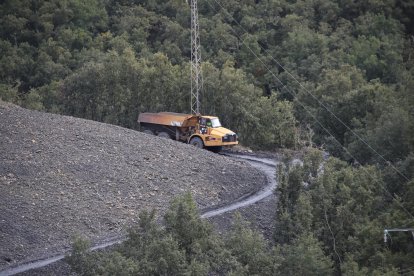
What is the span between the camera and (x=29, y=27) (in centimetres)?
7600

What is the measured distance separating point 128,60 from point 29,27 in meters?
23.8

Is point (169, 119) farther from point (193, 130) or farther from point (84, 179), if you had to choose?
point (84, 179)

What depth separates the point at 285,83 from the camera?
7144cm

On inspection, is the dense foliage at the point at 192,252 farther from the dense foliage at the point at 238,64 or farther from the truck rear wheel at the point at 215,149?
the truck rear wheel at the point at 215,149

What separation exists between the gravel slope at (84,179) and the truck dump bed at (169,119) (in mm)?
4394

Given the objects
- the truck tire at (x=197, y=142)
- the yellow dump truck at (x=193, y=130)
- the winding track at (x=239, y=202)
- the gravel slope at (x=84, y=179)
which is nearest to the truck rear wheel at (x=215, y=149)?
the yellow dump truck at (x=193, y=130)

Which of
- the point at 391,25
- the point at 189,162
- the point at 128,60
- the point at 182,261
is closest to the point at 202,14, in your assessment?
the point at 391,25

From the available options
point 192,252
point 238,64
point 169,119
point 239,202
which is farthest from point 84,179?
point 238,64

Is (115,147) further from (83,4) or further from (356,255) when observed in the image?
(83,4)

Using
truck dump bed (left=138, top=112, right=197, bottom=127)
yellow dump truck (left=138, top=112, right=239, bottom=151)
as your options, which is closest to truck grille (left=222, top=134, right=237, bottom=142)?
yellow dump truck (left=138, top=112, right=239, bottom=151)

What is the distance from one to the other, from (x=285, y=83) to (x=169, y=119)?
93.5 feet

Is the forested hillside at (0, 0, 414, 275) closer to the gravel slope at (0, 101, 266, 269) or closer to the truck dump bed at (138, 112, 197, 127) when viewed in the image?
the gravel slope at (0, 101, 266, 269)

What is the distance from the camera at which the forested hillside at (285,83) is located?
29.6m

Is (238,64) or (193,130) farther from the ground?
(238,64)
